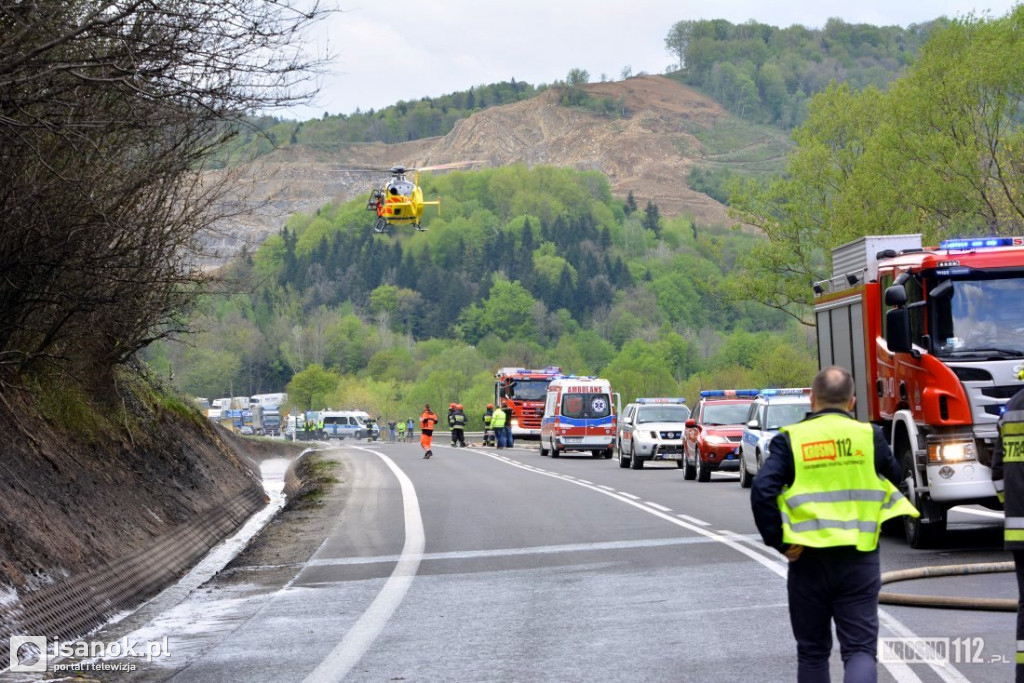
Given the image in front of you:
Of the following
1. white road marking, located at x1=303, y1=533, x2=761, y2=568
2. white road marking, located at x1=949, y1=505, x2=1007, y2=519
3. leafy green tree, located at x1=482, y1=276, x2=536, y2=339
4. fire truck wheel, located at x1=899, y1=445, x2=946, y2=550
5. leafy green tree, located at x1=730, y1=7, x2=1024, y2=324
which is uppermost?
leafy green tree, located at x1=482, y1=276, x2=536, y2=339

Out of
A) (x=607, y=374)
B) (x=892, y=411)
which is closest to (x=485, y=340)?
(x=607, y=374)

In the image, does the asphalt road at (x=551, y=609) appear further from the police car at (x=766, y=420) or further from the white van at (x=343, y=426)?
the white van at (x=343, y=426)

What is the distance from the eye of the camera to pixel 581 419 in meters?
47.2

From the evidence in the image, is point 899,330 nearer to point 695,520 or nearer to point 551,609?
point 551,609

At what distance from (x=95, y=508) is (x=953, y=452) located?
28.1 feet

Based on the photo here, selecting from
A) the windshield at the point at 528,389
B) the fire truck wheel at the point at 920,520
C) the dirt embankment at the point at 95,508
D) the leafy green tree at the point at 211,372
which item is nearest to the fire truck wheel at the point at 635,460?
the dirt embankment at the point at 95,508

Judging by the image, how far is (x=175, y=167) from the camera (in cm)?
1605

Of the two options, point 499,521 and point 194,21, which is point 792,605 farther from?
point 499,521

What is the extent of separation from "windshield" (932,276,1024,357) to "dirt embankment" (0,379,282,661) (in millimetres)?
8162

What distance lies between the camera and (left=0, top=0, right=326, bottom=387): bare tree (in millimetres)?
10414

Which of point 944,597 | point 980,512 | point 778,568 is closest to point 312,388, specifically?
point 980,512

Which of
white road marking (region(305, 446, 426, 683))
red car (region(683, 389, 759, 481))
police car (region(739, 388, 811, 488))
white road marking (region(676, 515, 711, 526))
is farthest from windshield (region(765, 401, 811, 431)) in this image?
white road marking (region(305, 446, 426, 683))

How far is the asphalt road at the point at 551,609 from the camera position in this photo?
854cm

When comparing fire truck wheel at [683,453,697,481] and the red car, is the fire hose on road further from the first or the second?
fire truck wheel at [683,453,697,481]
